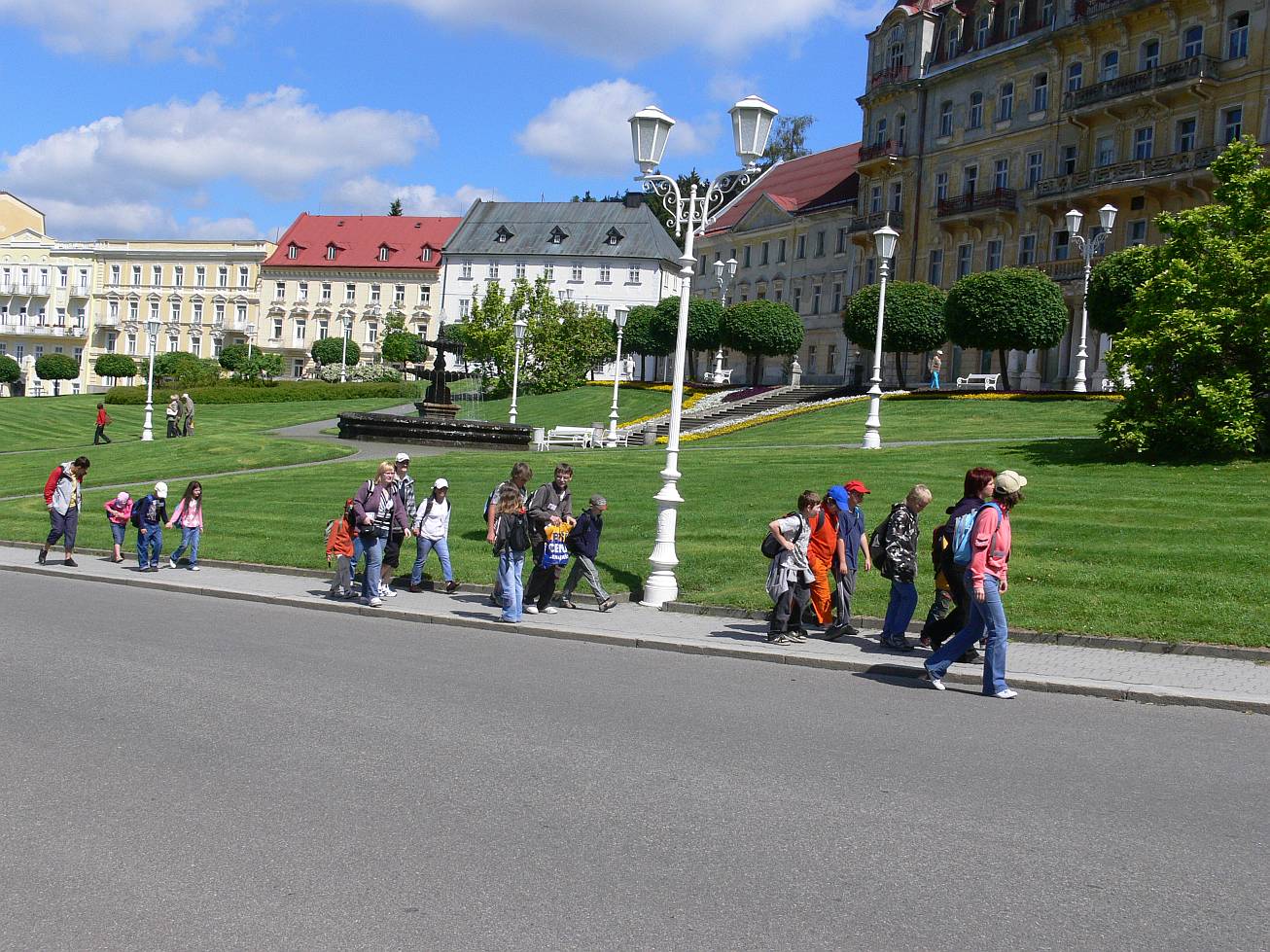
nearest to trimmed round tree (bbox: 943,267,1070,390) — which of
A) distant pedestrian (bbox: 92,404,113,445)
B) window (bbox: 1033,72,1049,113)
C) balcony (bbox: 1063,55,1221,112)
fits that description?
balcony (bbox: 1063,55,1221,112)

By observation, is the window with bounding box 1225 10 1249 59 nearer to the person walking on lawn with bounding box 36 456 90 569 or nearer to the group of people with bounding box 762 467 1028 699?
the group of people with bounding box 762 467 1028 699

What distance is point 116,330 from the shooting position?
358 ft

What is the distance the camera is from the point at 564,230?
336 ft

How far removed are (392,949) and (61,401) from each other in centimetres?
6632

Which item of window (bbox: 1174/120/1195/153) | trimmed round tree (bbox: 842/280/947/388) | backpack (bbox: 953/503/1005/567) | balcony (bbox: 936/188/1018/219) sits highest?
window (bbox: 1174/120/1195/153)

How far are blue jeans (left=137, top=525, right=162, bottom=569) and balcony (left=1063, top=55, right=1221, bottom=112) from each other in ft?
140

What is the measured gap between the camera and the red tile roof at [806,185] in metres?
73.7

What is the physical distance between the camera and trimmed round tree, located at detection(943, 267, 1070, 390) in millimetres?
41562

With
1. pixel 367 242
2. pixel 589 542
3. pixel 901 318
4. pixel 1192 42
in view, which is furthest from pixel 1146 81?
pixel 367 242

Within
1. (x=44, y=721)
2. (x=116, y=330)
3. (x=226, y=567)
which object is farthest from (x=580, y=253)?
(x=44, y=721)

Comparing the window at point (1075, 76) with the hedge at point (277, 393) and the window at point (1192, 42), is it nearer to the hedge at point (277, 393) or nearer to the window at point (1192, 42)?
the window at point (1192, 42)

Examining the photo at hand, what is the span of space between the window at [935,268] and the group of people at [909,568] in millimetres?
49389

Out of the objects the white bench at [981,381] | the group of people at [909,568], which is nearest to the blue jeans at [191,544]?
the group of people at [909,568]

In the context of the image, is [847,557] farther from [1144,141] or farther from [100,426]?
[1144,141]
